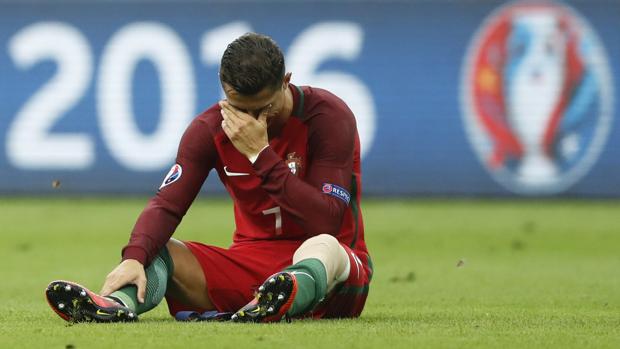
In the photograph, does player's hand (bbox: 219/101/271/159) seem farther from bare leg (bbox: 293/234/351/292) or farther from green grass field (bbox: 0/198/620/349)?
green grass field (bbox: 0/198/620/349)

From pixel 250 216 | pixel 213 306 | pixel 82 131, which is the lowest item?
pixel 82 131

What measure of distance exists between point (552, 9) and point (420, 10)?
61.4 inches

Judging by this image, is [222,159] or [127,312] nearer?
[127,312]

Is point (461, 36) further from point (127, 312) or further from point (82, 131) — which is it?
point (127, 312)

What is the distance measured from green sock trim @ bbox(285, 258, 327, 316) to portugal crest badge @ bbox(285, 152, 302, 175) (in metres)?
0.59

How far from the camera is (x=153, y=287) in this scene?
564cm

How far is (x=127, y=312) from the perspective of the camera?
5453 mm

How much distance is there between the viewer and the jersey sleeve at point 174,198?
18.4 ft

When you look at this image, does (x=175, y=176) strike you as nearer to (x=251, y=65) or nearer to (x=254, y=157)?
(x=254, y=157)

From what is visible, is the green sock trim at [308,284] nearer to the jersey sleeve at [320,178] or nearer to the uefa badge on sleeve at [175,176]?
the jersey sleeve at [320,178]

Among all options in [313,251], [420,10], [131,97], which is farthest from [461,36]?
[313,251]

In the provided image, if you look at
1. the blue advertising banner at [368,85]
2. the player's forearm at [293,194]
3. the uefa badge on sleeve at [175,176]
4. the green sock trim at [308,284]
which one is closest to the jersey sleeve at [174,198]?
the uefa badge on sleeve at [175,176]

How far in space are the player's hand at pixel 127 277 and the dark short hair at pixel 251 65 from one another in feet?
2.70

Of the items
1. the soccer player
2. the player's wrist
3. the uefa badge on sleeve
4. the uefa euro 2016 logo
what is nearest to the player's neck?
the soccer player
